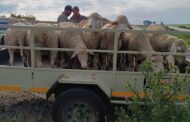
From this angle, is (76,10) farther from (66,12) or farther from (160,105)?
(160,105)

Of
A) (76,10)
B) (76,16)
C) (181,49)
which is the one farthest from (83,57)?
(76,16)

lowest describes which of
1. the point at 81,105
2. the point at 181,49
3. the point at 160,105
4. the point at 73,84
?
the point at 81,105

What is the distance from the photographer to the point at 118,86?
6.43m

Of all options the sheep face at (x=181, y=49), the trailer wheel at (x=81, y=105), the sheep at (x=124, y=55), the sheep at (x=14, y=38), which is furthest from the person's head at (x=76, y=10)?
the trailer wheel at (x=81, y=105)

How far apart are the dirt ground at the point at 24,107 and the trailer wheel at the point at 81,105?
0.62 metres

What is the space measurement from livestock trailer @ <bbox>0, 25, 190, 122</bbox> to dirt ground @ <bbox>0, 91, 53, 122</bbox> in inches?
23.9

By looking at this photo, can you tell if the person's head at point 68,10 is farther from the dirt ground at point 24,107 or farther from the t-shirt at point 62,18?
the dirt ground at point 24,107

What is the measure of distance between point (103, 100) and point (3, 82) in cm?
164

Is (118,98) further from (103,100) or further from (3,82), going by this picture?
(3,82)

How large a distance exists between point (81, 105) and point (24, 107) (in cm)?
209

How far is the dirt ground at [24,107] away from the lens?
7.30 metres

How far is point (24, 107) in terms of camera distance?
26.7 ft

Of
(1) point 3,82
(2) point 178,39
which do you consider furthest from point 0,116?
(2) point 178,39

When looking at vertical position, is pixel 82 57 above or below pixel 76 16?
below
